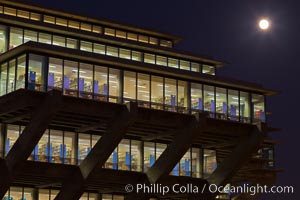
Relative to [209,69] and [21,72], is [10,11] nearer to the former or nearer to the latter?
[21,72]

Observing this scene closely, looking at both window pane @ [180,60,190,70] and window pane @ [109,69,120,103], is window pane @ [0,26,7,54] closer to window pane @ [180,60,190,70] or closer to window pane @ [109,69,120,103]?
window pane @ [109,69,120,103]

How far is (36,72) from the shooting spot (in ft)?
166

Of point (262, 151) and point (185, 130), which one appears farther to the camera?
point (262, 151)

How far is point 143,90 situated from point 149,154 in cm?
620

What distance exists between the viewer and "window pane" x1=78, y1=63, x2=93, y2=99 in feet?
172

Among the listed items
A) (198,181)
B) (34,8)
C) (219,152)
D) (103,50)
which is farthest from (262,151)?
(34,8)

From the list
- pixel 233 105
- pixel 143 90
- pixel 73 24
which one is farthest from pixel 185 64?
pixel 143 90

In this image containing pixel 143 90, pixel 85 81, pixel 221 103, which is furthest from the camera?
pixel 221 103

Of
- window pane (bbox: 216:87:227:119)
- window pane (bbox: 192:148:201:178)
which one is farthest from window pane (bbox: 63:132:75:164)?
window pane (bbox: 216:87:227:119)

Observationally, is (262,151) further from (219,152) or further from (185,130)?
(185,130)

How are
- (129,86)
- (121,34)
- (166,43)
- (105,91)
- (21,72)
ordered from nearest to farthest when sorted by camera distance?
(21,72) → (105,91) → (129,86) → (121,34) → (166,43)

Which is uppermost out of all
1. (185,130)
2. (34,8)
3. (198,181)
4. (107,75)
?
(34,8)

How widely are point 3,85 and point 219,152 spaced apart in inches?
792

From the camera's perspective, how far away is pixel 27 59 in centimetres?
5006
